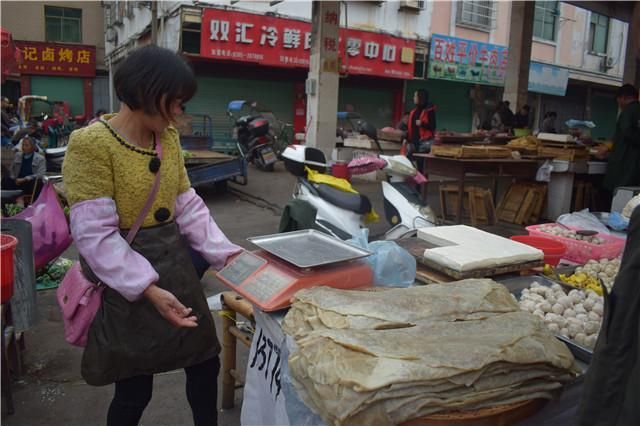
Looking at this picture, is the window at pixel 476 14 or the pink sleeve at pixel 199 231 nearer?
the pink sleeve at pixel 199 231

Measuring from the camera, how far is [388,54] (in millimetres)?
16125

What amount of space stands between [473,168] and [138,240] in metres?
5.54

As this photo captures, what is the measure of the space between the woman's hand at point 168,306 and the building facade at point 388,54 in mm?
10619

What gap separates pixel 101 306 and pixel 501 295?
1406 mm

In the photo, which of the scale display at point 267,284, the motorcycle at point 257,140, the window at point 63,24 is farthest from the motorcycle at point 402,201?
the window at point 63,24

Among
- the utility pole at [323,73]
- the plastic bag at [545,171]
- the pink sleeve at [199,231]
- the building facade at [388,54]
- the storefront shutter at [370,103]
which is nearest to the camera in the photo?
the pink sleeve at [199,231]

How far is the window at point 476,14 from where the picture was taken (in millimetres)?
17625

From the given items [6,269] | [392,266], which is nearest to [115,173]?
[6,269]

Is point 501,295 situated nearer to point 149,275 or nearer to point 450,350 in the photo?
point 450,350

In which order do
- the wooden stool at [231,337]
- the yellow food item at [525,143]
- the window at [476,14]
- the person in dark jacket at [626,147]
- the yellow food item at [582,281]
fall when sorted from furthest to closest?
1. the window at [476,14]
2. the yellow food item at [525,143]
3. the person in dark jacket at [626,147]
4. the wooden stool at [231,337]
5. the yellow food item at [582,281]

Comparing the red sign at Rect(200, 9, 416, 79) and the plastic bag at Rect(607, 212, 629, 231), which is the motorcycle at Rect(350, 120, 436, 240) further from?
the red sign at Rect(200, 9, 416, 79)

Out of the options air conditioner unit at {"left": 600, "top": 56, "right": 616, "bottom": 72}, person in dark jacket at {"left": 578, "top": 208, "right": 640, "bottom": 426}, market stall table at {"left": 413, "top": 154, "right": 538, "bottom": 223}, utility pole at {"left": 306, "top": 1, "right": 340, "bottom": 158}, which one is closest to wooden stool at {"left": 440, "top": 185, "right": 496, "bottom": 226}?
market stall table at {"left": 413, "top": 154, "right": 538, "bottom": 223}

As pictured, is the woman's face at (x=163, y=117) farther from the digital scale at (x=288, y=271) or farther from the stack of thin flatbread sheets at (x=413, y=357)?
the stack of thin flatbread sheets at (x=413, y=357)

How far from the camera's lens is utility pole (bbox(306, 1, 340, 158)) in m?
9.60
